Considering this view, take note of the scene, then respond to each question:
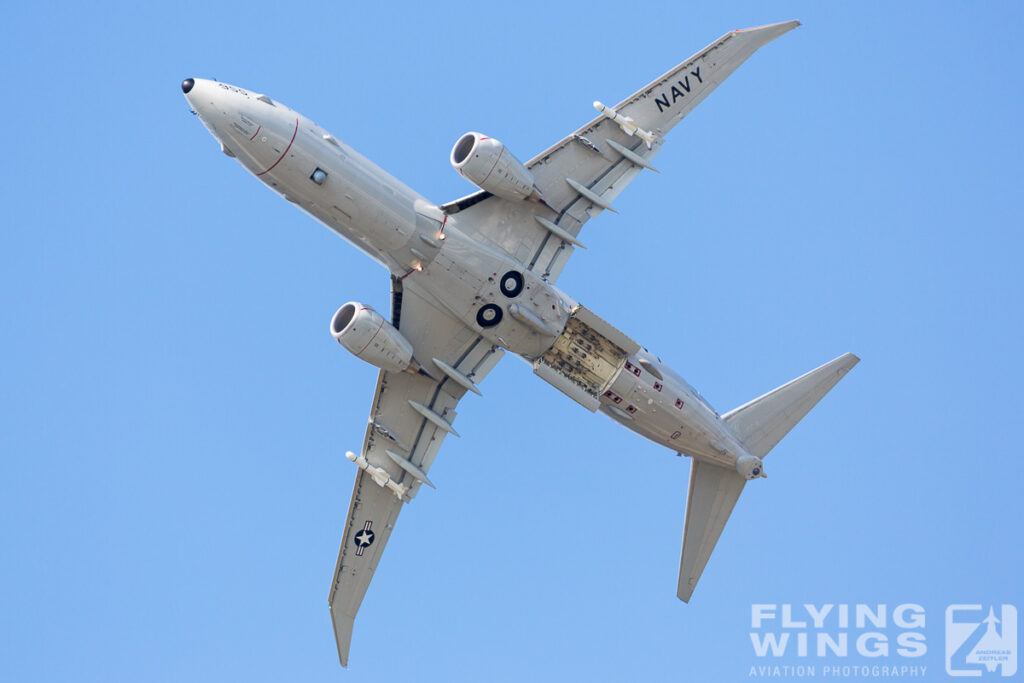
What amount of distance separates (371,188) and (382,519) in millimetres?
12302

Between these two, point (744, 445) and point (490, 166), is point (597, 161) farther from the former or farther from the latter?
point (744, 445)

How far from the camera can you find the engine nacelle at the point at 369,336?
35.1 m

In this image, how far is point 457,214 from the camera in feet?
120

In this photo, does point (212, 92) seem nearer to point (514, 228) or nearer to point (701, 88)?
point (514, 228)

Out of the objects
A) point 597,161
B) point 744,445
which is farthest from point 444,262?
point 744,445

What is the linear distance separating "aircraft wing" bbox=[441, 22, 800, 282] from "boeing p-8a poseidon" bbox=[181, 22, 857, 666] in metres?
0.05

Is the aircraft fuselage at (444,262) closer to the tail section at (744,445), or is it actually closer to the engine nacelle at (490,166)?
the tail section at (744,445)

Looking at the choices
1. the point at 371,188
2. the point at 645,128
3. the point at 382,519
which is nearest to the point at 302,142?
the point at 371,188

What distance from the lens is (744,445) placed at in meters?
38.8

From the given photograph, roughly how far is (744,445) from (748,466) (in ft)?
2.56

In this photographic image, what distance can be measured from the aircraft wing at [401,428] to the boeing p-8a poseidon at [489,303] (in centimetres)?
5

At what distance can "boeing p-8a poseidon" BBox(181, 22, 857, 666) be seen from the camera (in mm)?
34156

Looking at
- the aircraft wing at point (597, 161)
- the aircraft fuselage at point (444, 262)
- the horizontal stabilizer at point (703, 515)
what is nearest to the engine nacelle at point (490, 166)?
the aircraft wing at point (597, 161)

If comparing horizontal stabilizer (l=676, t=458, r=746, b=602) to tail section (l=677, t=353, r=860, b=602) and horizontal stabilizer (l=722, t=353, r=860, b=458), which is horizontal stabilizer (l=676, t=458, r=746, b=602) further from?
horizontal stabilizer (l=722, t=353, r=860, b=458)
